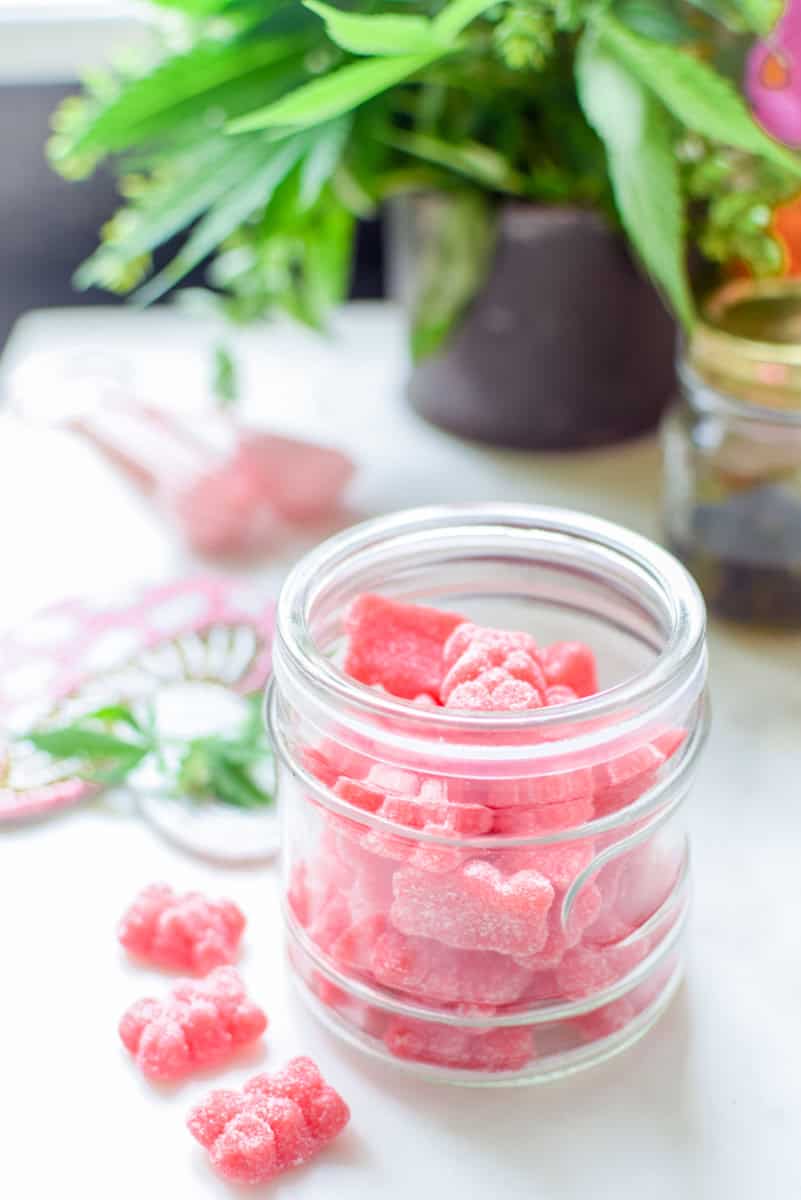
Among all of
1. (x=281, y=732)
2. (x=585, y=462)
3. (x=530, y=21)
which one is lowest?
(x=585, y=462)

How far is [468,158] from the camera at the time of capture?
31.1 inches

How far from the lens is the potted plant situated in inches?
25.6

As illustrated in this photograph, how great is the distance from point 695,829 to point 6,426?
59 centimetres

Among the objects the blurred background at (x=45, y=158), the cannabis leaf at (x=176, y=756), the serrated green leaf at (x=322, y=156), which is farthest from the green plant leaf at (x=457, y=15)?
the blurred background at (x=45, y=158)

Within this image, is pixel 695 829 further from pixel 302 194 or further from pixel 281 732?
pixel 302 194

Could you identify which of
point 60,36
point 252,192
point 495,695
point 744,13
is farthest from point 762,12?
point 60,36

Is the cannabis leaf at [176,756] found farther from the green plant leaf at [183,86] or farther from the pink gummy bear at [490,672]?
the green plant leaf at [183,86]

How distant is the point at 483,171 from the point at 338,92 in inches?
7.3

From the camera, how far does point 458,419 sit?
92cm

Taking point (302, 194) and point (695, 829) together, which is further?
point (302, 194)

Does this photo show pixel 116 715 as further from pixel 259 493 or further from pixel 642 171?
pixel 642 171

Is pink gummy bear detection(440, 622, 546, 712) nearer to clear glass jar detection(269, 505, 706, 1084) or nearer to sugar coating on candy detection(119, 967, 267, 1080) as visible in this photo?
clear glass jar detection(269, 505, 706, 1084)

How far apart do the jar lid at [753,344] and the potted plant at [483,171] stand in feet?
0.06

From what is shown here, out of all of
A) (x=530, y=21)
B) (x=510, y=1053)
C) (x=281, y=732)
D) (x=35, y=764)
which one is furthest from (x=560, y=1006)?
(x=530, y=21)
